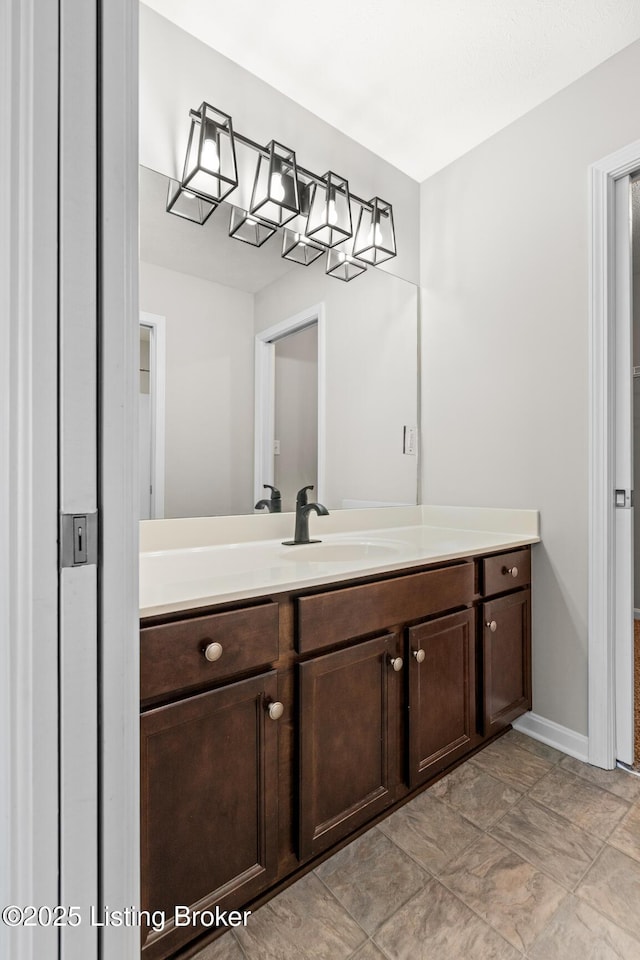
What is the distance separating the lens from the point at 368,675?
4.40 ft

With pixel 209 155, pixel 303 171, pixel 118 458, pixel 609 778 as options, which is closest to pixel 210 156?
pixel 209 155

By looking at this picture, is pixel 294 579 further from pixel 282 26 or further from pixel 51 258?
pixel 282 26

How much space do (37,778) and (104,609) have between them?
241 mm

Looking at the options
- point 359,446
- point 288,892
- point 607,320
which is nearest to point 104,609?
point 288,892

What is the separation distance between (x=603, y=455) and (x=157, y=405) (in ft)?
5.05

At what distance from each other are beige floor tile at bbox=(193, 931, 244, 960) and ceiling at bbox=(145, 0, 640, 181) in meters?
2.52

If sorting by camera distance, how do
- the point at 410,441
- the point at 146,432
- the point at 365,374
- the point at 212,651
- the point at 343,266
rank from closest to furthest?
the point at 212,651
the point at 146,432
the point at 343,266
the point at 365,374
the point at 410,441

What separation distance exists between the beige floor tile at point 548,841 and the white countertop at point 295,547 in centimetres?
80

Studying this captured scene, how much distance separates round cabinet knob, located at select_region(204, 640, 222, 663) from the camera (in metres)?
0.99

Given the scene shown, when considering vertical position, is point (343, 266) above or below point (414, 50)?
below

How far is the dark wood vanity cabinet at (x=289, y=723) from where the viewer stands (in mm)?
966

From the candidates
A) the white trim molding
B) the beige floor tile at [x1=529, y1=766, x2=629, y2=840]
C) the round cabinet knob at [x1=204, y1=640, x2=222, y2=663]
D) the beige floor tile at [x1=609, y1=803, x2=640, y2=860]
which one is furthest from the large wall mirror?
the beige floor tile at [x1=609, y1=803, x2=640, y2=860]

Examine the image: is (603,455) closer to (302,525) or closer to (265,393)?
(302,525)

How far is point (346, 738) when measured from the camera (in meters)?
1.28
